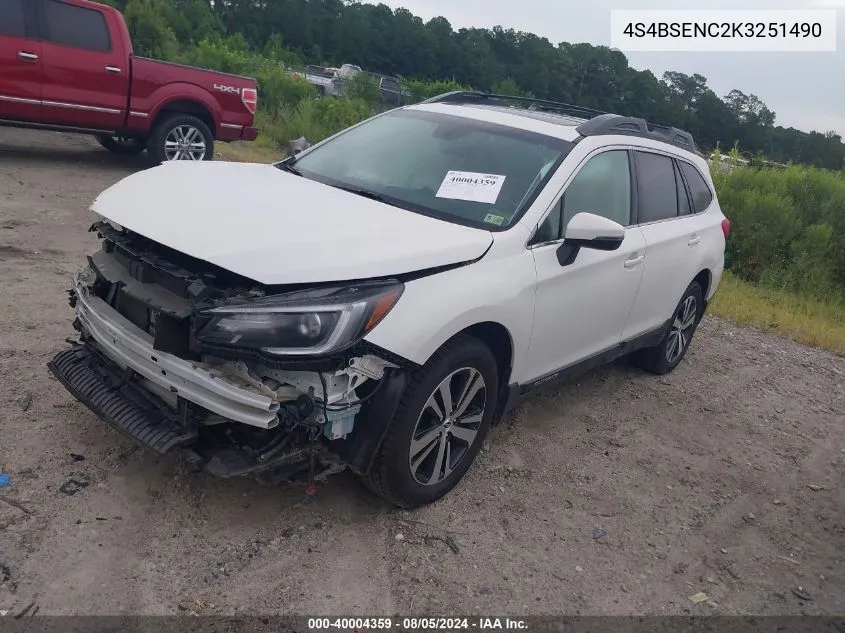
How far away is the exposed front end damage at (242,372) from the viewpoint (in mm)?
2820

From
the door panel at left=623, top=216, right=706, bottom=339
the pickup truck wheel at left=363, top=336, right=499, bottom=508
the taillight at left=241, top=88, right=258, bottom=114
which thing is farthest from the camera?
the taillight at left=241, top=88, right=258, bottom=114

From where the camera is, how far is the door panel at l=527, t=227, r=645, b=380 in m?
3.79

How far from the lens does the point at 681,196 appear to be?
536 cm

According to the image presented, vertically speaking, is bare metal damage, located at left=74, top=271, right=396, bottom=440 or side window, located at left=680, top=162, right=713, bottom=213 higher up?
side window, located at left=680, top=162, right=713, bottom=213

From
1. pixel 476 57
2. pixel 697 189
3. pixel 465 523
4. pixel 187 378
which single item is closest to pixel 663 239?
pixel 697 189

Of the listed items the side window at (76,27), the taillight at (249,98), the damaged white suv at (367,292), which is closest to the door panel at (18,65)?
the side window at (76,27)

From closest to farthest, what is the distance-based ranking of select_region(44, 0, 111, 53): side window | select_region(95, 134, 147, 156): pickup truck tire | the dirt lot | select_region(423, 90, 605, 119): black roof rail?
the dirt lot, select_region(423, 90, 605, 119): black roof rail, select_region(44, 0, 111, 53): side window, select_region(95, 134, 147, 156): pickup truck tire

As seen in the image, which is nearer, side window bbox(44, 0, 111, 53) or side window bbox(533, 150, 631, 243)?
side window bbox(533, 150, 631, 243)

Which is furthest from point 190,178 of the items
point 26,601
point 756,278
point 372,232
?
point 756,278

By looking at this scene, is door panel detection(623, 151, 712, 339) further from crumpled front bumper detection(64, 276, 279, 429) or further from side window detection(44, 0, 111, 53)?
side window detection(44, 0, 111, 53)

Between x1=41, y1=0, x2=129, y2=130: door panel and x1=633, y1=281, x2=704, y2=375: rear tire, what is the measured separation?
23.1ft

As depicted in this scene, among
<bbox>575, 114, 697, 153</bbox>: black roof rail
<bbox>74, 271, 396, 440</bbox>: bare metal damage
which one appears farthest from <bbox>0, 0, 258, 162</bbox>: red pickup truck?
<bbox>74, 271, 396, 440</bbox>: bare metal damage

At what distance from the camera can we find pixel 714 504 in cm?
416

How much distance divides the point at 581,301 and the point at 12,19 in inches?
300
